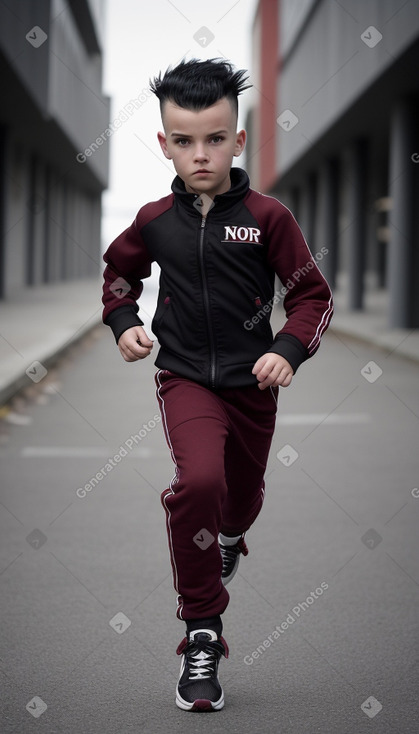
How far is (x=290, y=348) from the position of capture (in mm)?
3309

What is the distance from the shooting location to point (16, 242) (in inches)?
1195

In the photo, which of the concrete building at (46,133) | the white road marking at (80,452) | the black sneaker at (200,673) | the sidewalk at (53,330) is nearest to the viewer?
Answer: the black sneaker at (200,673)

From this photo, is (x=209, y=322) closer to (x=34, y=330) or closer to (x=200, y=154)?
(x=200, y=154)

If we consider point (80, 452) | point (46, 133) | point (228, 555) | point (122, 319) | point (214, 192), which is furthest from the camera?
point (46, 133)

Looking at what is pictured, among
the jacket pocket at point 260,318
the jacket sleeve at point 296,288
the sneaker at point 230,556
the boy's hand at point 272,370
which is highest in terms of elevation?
the jacket sleeve at point 296,288

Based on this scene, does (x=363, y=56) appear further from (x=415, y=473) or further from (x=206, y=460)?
(x=206, y=460)

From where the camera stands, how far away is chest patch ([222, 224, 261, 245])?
3.35m

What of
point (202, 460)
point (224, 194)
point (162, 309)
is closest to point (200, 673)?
point (202, 460)

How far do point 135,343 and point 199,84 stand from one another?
0.82 m

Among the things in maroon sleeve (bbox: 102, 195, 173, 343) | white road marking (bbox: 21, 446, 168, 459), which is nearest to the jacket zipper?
maroon sleeve (bbox: 102, 195, 173, 343)

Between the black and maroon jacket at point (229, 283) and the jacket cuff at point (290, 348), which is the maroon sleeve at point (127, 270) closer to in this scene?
the black and maroon jacket at point (229, 283)

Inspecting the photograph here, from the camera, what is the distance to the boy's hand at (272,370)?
3.21 m

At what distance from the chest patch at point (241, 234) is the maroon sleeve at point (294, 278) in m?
0.04
